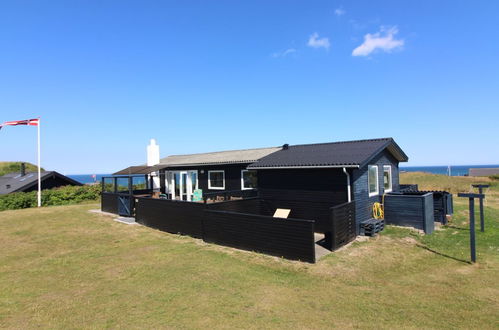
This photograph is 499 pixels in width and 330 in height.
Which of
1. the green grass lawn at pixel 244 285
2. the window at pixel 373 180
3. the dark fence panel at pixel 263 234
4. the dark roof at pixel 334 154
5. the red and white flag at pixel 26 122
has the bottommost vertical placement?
the green grass lawn at pixel 244 285

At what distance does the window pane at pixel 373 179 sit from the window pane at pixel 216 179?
9.33 m

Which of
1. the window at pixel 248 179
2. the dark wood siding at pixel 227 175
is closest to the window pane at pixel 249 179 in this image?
the window at pixel 248 179

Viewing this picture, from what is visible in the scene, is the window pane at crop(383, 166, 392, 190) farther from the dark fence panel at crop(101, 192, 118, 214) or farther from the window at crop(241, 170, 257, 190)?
the dark fence panel at crop(101, 192, 118, 214)

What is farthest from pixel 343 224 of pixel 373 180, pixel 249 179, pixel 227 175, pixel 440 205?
pixel 227 175

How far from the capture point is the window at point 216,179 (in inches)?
714

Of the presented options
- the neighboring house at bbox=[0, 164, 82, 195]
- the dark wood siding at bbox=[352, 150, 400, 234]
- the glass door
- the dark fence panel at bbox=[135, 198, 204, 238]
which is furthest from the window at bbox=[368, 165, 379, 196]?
the neighboring house at bbox=[0, 164, 82, 195]

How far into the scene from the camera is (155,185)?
22469mm

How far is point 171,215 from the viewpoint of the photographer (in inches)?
478

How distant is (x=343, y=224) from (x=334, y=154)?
389cm

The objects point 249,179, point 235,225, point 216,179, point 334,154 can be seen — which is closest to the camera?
point 235,225

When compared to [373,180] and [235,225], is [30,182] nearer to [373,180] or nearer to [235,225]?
[235,225]

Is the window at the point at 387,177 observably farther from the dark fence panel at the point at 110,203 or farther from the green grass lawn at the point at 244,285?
the dark fence panel at the point at 110,203

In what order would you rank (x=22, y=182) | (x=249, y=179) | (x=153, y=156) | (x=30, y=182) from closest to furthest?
(x=249, y=179)
(x=153, y=156)
(x=30, y=182)
(x=22, y=182)

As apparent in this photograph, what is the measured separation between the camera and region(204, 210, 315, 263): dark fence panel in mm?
7832
